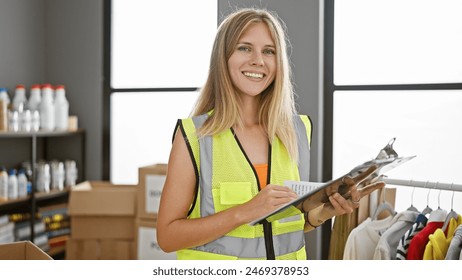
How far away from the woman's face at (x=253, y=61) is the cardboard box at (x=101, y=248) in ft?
5.46

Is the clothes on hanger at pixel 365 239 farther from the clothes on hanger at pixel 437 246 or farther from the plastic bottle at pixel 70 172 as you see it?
the plastic bottle at pixel 70 172

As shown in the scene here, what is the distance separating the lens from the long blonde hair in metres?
0.95

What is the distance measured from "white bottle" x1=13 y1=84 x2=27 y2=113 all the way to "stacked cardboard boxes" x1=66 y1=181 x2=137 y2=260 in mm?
476

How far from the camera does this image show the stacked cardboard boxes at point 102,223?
2.42 metres

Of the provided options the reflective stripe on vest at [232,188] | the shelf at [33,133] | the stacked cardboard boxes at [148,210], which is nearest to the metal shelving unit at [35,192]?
the shelf at [33,133]

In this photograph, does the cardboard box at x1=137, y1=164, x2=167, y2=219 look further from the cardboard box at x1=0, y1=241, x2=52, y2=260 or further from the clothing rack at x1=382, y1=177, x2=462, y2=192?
the cardboard box at x1=0, y1=241, x2=52, y2=260

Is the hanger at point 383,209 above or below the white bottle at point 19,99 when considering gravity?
below

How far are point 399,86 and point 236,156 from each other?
4.80 ft

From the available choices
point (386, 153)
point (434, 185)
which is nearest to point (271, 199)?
point (386, 153)

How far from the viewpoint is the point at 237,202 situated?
949 millimetres

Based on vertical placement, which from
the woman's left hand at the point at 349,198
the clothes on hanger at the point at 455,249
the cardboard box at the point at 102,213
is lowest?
the cardboard box at the point at 102,213

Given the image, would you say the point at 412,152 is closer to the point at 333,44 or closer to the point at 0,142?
the point at 333,44

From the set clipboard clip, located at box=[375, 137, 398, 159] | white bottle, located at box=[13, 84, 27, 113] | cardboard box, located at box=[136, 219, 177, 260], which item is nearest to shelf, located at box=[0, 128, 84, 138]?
white bottle, located at box=[13, 84, 27, 113]

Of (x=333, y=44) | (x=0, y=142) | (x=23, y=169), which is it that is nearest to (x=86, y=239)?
(x=23, y=169)
